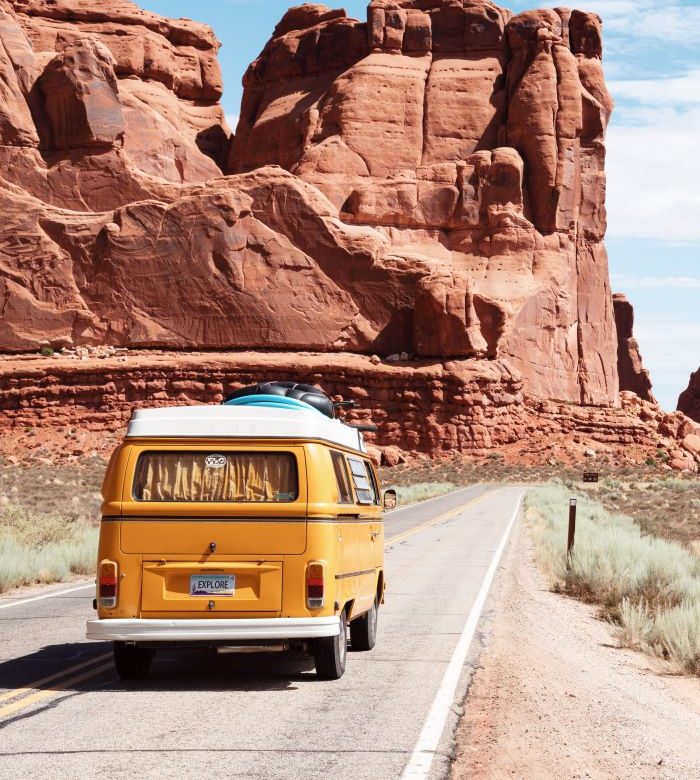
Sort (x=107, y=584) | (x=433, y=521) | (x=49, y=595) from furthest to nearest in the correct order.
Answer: (x=433, y=521), (x=49, y=595), (x=107, y=584)

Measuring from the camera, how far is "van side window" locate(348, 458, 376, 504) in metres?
11.4

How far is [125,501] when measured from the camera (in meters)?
9.70

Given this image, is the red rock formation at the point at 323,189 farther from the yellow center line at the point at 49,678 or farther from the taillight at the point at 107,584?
the taillight at the point at 107,584

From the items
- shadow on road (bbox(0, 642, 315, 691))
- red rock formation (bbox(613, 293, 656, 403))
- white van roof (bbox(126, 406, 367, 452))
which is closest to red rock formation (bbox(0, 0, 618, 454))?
red rock formation (bbox(613, 293, 656, 403))

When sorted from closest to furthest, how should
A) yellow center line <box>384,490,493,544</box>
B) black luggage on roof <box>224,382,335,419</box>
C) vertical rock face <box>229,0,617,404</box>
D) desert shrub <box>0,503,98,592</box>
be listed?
black luggage on roof <box>224,382,335,419</box>, desert shrub <box>0,503,98,592</box>, yellow center line <box>384,490,493,544</box>, vertical rock face <box>229,0,617,404</box>

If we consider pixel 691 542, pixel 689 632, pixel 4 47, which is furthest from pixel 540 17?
pixel 689 632

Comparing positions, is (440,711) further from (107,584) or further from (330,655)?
(107,584)

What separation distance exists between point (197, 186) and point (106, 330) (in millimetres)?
10325

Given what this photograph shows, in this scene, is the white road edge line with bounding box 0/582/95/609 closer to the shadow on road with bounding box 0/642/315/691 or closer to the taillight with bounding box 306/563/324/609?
the shadow on road with bounding box 0/642/315/691

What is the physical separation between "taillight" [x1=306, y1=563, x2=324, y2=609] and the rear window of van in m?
0.64

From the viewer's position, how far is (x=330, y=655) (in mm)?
9766

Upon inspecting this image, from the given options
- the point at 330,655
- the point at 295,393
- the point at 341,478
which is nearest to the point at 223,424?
the point at 341,478

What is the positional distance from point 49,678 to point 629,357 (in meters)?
123

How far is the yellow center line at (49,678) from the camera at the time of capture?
9.09m
